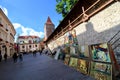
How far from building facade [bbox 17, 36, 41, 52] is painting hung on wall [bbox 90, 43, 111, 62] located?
85818 mm

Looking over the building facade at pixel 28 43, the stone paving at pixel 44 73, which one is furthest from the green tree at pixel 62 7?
the building facade at pixel 28 43

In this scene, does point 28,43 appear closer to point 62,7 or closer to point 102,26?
point 62,7

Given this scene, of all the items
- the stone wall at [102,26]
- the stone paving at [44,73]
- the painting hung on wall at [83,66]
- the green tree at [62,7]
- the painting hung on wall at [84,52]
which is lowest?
the stone paving at [44,73]

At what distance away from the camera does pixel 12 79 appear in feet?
27.6

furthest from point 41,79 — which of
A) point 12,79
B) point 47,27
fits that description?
point 47,27

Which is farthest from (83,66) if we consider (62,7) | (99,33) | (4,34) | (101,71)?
(4,34)

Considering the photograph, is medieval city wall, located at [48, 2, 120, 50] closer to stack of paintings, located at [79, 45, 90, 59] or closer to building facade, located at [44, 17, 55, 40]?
stack of paintings, located at [79, 45, 90, 59]

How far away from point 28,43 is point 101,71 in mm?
91641

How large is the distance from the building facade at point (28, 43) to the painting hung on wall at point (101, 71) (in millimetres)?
85935

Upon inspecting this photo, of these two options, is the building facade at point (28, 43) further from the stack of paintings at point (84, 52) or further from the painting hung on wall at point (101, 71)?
the painting hung on wall at point (101, 71)

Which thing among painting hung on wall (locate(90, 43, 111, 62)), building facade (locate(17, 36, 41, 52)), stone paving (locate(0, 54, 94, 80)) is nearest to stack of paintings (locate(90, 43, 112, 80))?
painting hung on wall (locate(90, 43, 111, 62))

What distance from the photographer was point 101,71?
6.15 m

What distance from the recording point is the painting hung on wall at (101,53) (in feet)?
19.6

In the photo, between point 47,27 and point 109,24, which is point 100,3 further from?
point 47,27
